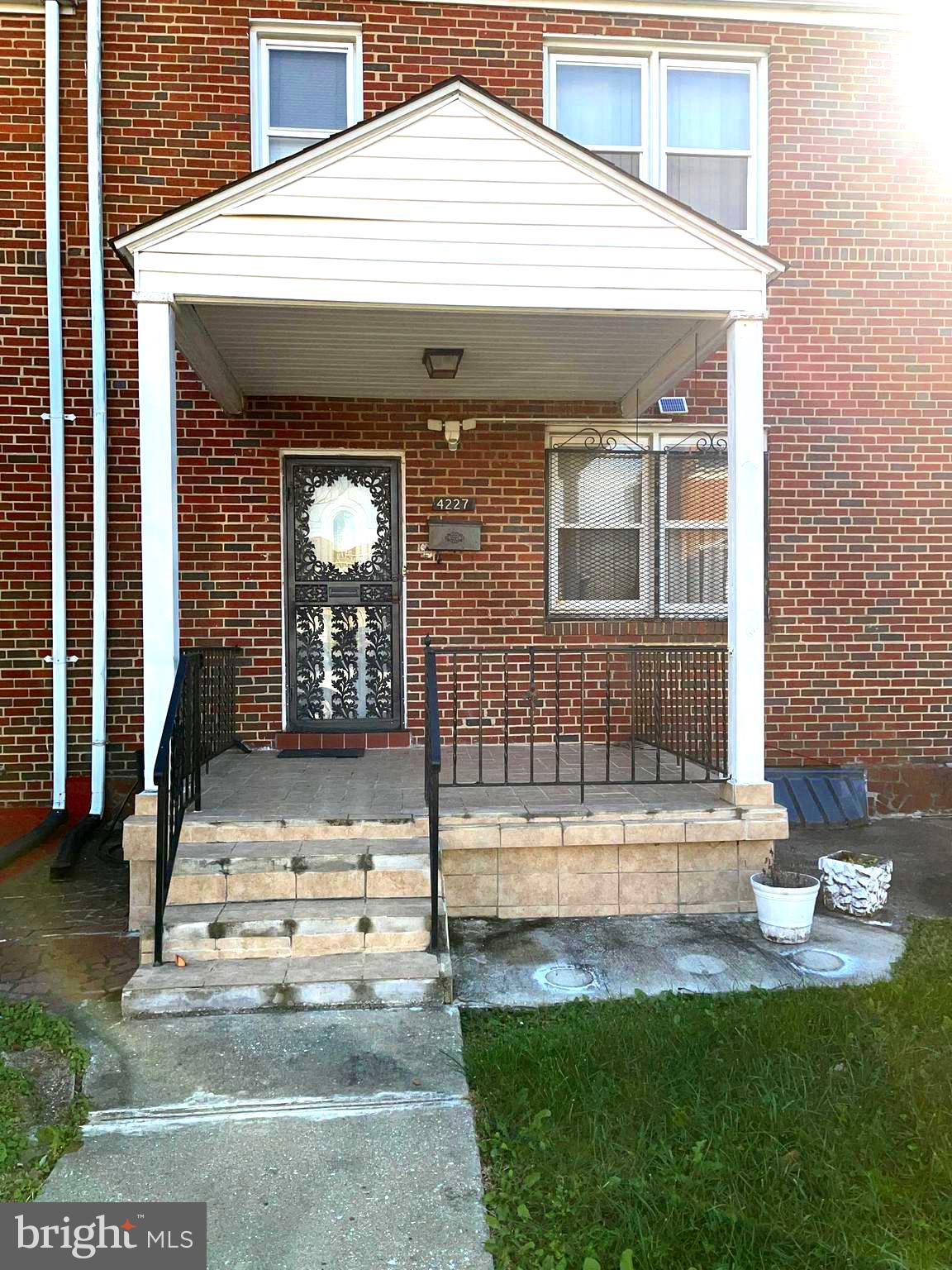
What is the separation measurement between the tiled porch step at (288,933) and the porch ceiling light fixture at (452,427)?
146 inches

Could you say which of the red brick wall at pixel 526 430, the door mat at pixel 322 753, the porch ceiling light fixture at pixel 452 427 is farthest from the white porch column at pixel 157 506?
the porch ceiling light fixture at pixel 452 427

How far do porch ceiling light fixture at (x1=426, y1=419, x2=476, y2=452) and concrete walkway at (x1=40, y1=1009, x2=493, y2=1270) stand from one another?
4.20m

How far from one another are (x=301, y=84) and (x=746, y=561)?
16.1 feet

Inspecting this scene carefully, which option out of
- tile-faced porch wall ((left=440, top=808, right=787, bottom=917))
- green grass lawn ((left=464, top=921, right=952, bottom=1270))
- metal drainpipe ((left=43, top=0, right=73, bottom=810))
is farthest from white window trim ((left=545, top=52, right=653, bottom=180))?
green grass lawn ((left=464, top=921, right=952, bottom=1270))

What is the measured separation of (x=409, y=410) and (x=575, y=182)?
8.08 ft

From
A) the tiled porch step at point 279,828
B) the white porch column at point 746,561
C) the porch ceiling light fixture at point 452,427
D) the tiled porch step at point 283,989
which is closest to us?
the tiled porch step at point 283,989

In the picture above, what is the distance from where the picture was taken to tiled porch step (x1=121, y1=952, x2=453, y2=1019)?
3328mm

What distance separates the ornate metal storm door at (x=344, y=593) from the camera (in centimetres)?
630

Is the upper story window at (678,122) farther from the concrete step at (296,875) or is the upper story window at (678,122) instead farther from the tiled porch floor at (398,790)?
the concrete step at (296,875)

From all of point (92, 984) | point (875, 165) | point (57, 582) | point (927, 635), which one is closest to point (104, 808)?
point (57, 582)

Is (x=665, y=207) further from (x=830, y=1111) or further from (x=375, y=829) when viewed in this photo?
(x=830, y=1111)

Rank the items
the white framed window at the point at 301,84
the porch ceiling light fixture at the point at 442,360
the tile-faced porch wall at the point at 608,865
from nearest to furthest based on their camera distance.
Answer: the tile-faced porch wall at the point at 608,865 < the porch ceiling light fixture at the point at 442,360 < the white framed window at the point at 301,84

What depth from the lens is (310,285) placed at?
409 centimetres

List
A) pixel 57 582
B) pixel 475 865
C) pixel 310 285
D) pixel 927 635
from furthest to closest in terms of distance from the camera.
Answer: pixel 927 635 → pixel 57 582 → pixel 475 865 → pixel 310 285
